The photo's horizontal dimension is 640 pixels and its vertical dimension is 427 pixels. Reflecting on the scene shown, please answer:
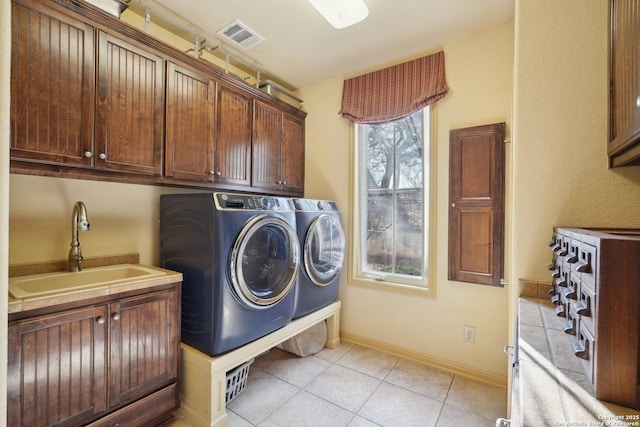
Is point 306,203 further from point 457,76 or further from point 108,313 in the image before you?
point 457,76

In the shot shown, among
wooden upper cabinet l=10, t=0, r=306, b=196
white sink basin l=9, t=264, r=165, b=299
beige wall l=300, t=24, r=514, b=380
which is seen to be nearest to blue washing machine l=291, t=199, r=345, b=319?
beige wall l=300, t=24, r=514, b=380

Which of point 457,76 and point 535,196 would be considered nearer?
point 535,196

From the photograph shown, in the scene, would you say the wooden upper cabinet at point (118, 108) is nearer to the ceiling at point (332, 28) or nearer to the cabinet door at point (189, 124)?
the cabinet door at point (189, 124)

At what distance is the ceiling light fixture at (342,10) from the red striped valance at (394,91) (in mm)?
780

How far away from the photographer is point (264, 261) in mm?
1926

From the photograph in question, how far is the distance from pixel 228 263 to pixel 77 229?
0.88 m

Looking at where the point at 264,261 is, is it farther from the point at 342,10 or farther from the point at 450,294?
the point at 342,10

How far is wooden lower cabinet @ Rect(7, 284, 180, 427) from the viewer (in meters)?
1.09

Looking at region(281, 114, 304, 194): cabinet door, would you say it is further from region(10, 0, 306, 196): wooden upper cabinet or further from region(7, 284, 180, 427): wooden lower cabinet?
region(7, 284, 180, 427): wooden lower cabinet

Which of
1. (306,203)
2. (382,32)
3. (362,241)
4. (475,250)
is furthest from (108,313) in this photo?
(382,32)

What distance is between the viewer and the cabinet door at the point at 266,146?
2.31 metres

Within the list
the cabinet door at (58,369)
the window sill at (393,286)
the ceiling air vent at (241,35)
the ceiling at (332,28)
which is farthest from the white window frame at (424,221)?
the cabinet door at (58,369)

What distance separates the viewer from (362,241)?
2662mm

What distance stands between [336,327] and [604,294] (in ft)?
7.19
